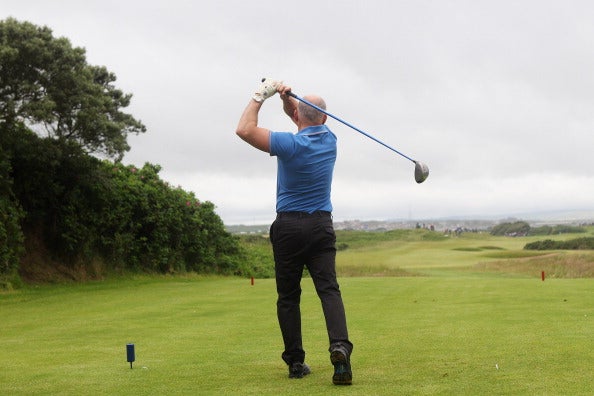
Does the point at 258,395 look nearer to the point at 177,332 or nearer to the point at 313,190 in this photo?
the point at 313,190

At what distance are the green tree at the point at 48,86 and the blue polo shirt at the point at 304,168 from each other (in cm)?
1848

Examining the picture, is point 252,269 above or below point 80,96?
below

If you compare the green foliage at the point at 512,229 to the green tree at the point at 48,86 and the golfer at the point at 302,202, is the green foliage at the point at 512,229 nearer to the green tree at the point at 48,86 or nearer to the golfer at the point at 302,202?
the green tree at the point at 48,86

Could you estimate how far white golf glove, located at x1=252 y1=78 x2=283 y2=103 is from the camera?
20.5ft

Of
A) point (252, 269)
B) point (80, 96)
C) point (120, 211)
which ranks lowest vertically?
point (252, 269)

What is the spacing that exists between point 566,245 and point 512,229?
45477 mm

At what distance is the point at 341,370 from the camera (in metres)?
5.63

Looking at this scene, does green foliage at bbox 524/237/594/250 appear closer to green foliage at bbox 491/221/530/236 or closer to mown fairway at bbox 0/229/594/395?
green foliage at bbox 491/221/530/236

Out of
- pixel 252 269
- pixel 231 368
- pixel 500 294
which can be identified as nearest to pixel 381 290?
pixel 500 294

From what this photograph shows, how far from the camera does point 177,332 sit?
1096cm

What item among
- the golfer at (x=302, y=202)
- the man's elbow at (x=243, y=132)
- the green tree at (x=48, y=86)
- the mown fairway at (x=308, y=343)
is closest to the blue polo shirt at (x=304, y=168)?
the golfer at (x=302, y=202)

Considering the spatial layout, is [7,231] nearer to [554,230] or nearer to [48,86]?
[48,86]

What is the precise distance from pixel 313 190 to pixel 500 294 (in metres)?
12.7

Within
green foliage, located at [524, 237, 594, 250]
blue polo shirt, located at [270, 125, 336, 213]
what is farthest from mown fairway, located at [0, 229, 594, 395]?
green foliage, located at [524, 237, 594, 250]
